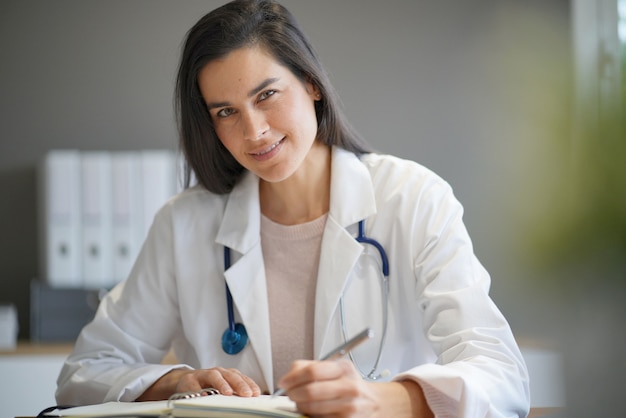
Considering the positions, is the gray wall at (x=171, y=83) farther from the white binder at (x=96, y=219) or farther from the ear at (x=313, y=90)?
the ear at (x=313, y=90)

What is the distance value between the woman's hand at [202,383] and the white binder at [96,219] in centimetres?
184

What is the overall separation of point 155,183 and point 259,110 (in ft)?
5.81

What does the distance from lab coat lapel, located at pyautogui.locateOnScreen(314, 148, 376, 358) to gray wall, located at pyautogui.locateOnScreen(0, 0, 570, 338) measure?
79.7 inches

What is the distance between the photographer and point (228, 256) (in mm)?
1738

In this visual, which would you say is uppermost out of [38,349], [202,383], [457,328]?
[457,328]

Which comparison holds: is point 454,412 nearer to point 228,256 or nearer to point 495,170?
point 228,256

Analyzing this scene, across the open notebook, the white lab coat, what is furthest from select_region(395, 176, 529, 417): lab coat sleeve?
the open notebook

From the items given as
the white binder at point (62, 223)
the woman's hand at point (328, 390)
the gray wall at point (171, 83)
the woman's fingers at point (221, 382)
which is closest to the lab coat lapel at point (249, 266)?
the woman's fingers at point (221, 382)

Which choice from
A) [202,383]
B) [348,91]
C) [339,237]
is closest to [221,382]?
[202,383]

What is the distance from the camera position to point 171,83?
3.75 meters

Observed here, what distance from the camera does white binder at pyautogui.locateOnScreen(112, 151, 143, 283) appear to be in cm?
327

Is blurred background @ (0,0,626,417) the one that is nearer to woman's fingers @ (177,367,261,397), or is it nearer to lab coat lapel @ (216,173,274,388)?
lab coat lapel @ (216,173,274,388)

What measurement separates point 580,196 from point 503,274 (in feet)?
10.7

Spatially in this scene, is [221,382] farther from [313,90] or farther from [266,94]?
[313,90]
